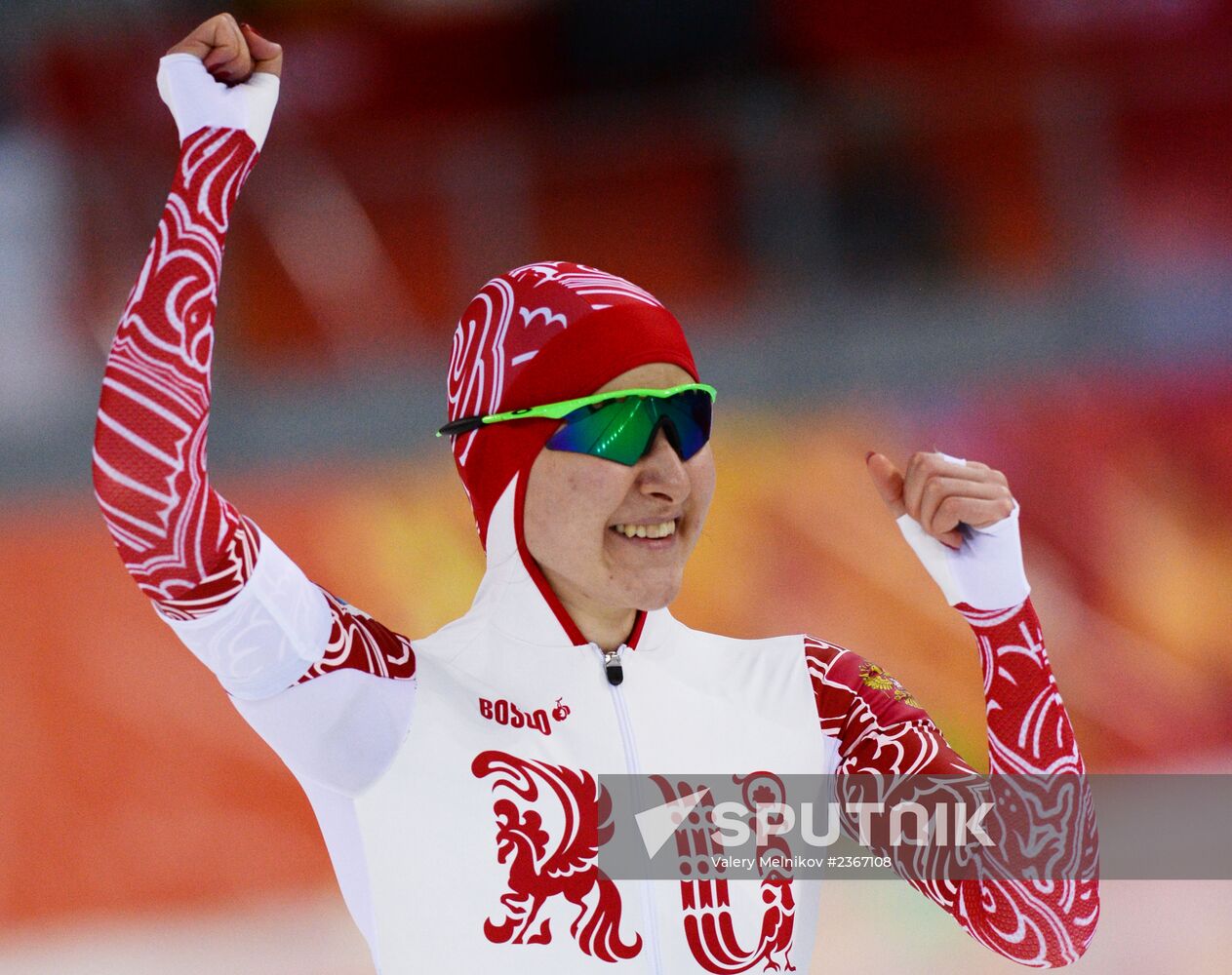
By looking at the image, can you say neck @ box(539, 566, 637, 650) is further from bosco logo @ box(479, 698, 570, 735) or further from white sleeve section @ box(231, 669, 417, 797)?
white sleeve section @ box(231, 669, 417, 797)

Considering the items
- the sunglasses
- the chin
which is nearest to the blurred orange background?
the chin

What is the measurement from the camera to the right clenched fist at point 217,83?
1467mm

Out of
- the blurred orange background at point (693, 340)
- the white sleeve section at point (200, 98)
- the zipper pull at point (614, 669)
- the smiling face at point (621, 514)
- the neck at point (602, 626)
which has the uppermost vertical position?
the blurred orange background at point (693, 340)

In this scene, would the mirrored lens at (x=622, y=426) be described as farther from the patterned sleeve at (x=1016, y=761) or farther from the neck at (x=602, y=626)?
the patterned sleeve at (x=1016, y=761)

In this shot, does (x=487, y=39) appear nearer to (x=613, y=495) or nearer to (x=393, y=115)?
(x=393, y=115)

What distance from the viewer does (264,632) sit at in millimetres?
1534

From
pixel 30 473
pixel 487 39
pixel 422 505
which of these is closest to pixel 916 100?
pixel 487 39

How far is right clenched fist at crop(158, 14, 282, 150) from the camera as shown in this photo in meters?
1.47

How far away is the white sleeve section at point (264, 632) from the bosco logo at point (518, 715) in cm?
22

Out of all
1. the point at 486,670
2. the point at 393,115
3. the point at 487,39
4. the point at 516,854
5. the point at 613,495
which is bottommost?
the point at 516,854

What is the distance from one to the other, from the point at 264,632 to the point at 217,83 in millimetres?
568

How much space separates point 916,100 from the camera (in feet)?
17.4

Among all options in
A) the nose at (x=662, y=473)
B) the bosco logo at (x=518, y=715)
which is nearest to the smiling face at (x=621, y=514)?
the nose at (x=662, y=473)

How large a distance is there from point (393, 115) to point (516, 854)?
3961 millimetres
